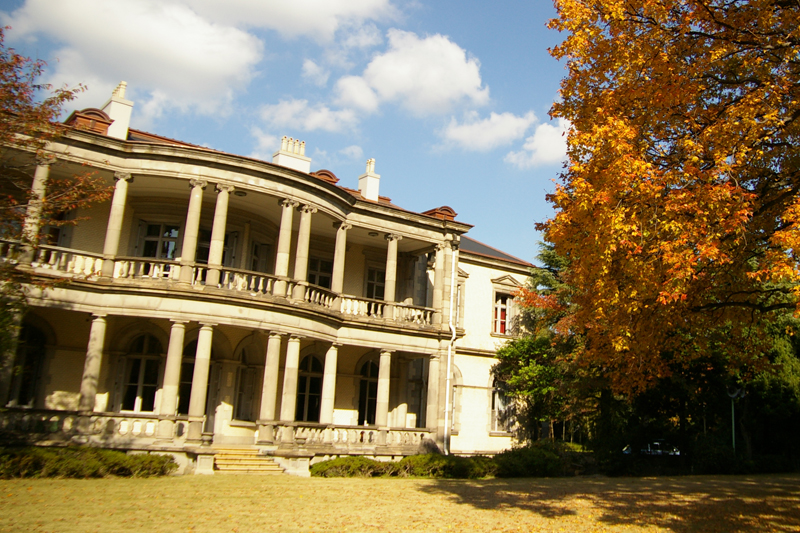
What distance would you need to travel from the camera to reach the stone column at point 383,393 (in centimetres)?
2202

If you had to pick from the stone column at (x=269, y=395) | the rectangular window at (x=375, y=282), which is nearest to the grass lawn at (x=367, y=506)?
the stone column at (x=269, y=395)

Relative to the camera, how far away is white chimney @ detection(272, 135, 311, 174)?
2362cm

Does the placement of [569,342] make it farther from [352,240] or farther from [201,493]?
[201,493]

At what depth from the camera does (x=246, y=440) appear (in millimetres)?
21578

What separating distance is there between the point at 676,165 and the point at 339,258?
42.9 ft

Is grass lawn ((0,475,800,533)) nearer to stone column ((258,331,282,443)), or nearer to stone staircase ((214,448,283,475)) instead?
stone staircase ((214,448,283,475))

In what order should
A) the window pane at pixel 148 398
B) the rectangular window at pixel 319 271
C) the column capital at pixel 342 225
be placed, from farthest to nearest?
1. the rectangular window at pixel 319 271
2. the column capital at pixel 342 225
3. the window pane at pixel 148 398

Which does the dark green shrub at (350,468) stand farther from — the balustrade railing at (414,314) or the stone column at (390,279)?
the balustrade railing at (414,314)

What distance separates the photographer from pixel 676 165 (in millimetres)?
11398

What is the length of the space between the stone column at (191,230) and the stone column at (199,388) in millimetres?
1780

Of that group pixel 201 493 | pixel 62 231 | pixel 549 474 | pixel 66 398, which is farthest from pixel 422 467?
pixel 62 231

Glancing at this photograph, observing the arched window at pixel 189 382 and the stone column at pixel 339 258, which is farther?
the stone column at pixel 339 258

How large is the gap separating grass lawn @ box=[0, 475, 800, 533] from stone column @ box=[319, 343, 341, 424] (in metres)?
3.77

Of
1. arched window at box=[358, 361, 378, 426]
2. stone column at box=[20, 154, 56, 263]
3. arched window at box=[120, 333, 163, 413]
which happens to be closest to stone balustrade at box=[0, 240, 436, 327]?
stone column at box=[20, 154, 56, 263]
